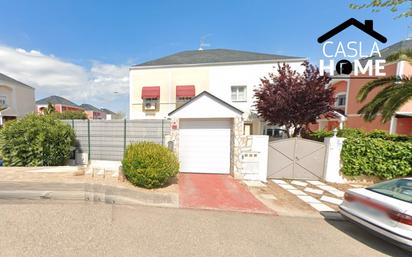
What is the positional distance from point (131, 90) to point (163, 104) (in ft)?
9.55

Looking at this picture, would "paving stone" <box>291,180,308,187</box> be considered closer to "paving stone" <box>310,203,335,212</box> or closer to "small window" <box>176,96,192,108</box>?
"paving stone" <box>310,203,335,212</box>

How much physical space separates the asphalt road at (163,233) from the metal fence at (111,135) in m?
5.35

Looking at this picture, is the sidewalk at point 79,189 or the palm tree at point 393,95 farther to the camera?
the palm tree at point 393,95

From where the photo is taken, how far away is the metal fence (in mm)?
10102

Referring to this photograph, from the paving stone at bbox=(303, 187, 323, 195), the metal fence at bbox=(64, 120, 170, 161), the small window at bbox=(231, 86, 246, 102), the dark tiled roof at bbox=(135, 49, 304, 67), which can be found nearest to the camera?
the paving stone at bbox=(303, 187, 323, 195)

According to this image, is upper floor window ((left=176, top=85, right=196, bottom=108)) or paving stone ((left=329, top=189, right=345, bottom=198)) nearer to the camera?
paving stone ((left=329, top=189, right=345, bottom=198))

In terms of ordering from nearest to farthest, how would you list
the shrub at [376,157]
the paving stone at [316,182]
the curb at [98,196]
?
the curb at [98,196], the shrub at [376,157], the paving stone at [316,182]

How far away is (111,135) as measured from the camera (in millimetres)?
10469

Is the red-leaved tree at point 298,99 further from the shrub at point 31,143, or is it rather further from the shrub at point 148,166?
the shrub at point 31,143

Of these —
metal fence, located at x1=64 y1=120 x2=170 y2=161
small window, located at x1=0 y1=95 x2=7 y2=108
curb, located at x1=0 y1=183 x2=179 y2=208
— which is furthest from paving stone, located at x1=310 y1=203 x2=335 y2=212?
small window, located at x1=0 y1=95 x2=7 y2=108

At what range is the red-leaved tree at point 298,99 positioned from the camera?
1109cm

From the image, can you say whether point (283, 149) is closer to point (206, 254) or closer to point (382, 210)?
point (382, 210)

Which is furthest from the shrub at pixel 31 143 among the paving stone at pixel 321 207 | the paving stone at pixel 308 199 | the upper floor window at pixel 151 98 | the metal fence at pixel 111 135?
the paving stone at pixel 321 207

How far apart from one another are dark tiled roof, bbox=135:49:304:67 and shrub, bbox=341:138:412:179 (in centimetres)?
931
